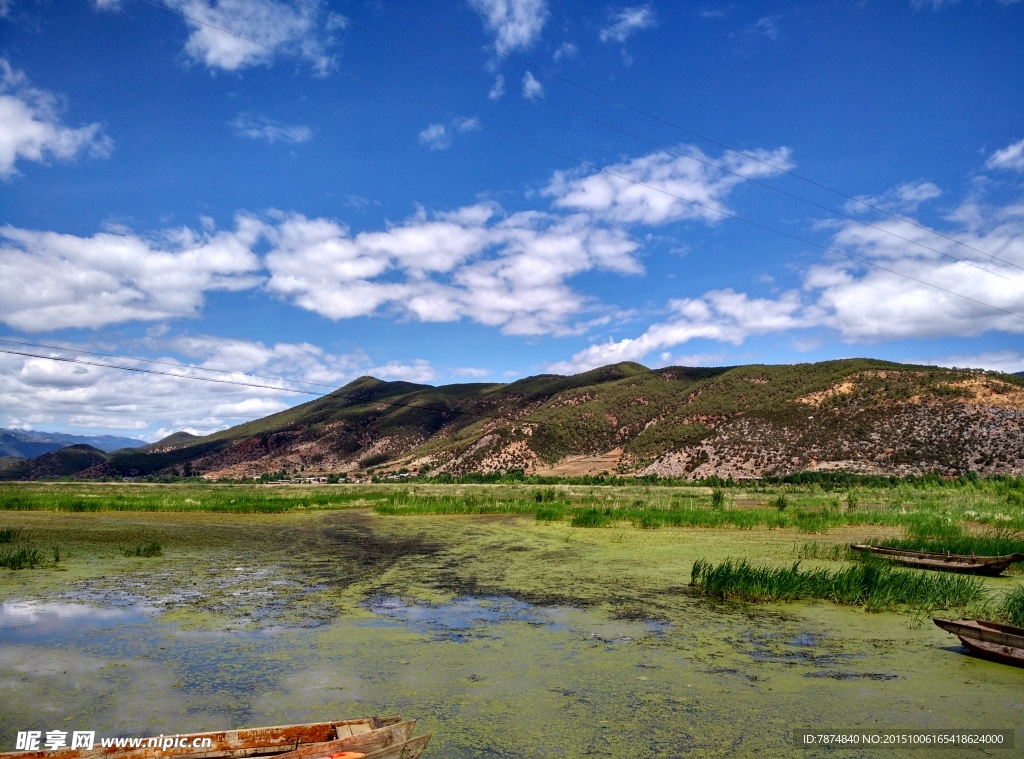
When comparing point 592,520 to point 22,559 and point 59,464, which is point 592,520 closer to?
point 22,559

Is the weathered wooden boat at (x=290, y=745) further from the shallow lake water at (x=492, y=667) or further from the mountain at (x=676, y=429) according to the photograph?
the mountain at (x=676, y=429)

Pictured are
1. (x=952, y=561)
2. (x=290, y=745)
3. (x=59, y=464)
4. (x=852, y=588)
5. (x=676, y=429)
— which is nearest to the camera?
(x=290, y=745)

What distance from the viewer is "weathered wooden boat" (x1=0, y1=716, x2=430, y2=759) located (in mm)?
4863

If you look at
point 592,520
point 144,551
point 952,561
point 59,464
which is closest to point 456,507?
point 592,520

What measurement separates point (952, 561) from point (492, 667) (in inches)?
544

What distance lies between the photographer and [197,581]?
49.5 feet

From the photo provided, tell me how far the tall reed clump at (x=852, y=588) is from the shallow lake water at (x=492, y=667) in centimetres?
52

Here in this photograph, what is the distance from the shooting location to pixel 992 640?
29.0 feet

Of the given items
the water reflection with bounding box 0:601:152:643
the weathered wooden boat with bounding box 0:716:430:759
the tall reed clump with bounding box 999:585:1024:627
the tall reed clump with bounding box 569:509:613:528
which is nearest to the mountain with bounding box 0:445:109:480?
the tall reed clump with bounding box 569:509:613:528

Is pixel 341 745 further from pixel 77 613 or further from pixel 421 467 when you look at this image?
pixel 421 467

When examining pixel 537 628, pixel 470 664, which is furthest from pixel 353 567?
pixel 470 664

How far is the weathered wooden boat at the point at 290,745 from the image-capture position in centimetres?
486

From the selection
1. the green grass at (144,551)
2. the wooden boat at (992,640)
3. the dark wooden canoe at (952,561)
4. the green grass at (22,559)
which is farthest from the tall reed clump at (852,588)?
the green grass at (22,559)

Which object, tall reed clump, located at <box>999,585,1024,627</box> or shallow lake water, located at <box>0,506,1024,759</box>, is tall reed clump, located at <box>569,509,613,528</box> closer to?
shallow lake water, located at <box>0,506,1024,759</box>
